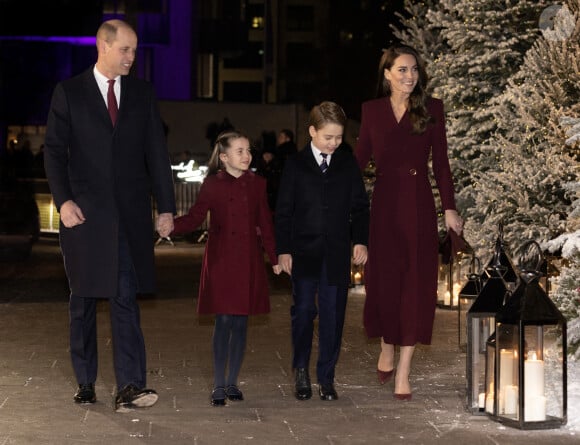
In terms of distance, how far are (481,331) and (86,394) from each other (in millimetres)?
2345

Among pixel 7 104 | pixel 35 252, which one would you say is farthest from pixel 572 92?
pixel 7 104

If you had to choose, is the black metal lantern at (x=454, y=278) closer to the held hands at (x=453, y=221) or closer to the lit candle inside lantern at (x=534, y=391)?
the held hands at (x=453, y=221)

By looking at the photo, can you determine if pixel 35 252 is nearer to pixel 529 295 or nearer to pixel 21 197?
pixel 21 197

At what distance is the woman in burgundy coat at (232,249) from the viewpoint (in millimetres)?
8609

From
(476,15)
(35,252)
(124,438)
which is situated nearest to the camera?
(124,438)

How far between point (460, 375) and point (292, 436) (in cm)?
250

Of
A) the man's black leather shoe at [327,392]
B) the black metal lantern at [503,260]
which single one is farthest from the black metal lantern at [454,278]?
the man's black leather shoe at [327,392]

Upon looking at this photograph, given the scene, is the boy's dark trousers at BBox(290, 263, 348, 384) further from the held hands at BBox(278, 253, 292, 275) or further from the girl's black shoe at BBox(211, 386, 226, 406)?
the girl's black shoe at BBox(211, 386, 226, 406)

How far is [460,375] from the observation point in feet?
31.8

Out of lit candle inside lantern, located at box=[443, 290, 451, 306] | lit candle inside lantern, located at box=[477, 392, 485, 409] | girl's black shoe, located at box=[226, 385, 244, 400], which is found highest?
lit candle inside lantern, located at box=[477, 392, 485, 409]

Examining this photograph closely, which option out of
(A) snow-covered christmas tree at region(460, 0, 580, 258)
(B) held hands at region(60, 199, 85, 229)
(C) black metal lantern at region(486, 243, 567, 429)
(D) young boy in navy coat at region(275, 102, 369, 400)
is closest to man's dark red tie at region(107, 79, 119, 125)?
(B) held hands at region(60, 199, 85, 229)

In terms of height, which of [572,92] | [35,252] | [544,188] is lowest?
[35,252]

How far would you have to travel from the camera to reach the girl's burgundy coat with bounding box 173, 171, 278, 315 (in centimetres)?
861

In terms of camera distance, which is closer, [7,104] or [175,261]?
[175,261]
